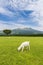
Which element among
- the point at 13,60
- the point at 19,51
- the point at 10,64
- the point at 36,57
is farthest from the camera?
the point at 19,51

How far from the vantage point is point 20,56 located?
45.0ft

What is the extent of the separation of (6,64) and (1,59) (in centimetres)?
126

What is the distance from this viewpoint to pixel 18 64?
39.2 ft

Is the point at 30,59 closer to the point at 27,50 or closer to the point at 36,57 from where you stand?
the point at 36,57

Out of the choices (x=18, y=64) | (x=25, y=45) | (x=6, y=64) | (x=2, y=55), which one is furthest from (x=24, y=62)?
(x=25, y=45)

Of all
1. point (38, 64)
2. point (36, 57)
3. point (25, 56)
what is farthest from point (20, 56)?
point (38, 64)

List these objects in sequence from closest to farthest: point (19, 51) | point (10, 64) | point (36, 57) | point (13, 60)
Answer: point (10, 64) < point (13, 60) < point (36, 57) < point (19, 51)

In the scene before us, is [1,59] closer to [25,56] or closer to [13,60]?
[13,60]

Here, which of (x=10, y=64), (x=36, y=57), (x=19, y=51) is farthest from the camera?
(x=19, y=51)

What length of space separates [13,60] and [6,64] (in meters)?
0.96

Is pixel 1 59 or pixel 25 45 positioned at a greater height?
pixel 25 45

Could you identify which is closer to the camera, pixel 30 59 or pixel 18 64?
pixel 18 64

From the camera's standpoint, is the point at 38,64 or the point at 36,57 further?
the point at 36,57

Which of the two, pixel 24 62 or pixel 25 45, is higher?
pixel 25 45
